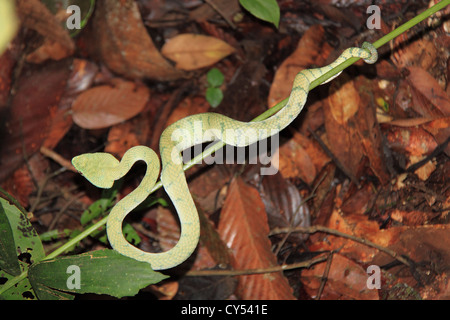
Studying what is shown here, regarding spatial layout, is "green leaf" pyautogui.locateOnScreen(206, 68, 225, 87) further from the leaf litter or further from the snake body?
the snake body

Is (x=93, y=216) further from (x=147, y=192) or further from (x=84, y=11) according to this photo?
(x=84, y=11)

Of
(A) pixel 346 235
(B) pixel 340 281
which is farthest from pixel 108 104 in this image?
(B) pixel 340 281

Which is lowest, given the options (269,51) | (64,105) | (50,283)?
(50,283)

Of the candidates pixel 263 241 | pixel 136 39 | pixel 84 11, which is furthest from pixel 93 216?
pixel 84 11

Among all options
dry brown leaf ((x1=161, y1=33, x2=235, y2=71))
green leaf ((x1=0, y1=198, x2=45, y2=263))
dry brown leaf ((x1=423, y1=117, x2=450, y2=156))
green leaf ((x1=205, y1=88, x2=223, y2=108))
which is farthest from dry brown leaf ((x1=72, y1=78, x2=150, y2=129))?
dry brown leaf ((x1=423, y1=117, x2=450, y2=156))

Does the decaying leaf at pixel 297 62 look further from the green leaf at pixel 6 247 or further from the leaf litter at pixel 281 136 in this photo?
the green leaf at pixel 6 247

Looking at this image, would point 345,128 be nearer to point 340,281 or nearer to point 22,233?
point 340,281

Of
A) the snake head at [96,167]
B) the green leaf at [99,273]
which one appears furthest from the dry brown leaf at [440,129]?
the snake head at [96,167]
